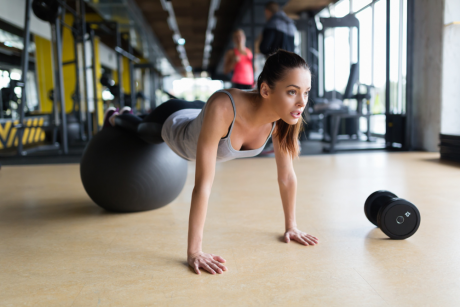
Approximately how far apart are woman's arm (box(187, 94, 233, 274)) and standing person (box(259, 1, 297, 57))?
2.99 m

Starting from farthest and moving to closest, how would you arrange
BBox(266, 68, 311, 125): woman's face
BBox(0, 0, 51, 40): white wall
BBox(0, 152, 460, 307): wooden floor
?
BBox(0, 0, 51, 40): white wall, BBox(266, 68, 311, 125): woman's face, BBox(0, 152, 460, 307): wooden floor

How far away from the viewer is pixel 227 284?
3.90 ft

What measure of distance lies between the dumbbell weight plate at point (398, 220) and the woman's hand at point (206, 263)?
2.30 feet

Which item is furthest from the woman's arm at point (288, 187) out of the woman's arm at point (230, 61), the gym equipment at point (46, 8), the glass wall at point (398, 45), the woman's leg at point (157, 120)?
the glass wall at point (398, 45)

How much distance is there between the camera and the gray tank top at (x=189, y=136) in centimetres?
146

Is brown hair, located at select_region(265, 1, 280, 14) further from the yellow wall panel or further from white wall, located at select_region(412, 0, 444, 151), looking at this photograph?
the yellow wall panel

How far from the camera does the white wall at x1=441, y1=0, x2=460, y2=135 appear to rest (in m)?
3.83

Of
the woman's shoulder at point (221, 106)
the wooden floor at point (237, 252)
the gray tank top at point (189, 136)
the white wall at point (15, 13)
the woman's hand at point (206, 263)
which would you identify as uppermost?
the white wall at point (15, 13)

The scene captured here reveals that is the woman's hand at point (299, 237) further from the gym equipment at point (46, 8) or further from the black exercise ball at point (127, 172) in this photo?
the gym equipment at point (46, 8)

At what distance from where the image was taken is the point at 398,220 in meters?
1.54

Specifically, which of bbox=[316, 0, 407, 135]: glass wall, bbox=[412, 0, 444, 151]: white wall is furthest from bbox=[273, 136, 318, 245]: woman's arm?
bbox=[316, 0, 407, 135]: glass wall

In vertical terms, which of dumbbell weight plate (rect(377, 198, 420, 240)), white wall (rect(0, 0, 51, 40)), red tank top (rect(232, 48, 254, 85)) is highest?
white wall (rect(0, 0, 51, 40))

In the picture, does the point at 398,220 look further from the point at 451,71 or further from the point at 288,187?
the point at 451,71

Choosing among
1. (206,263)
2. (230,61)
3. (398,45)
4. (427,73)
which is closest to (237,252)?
(206,263)
